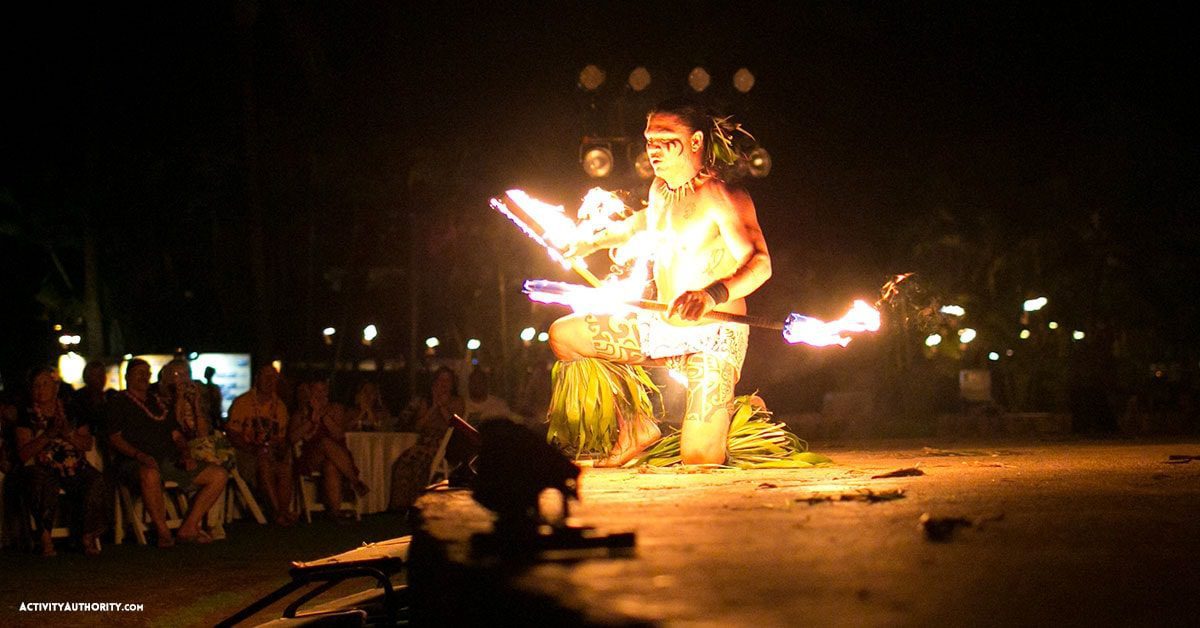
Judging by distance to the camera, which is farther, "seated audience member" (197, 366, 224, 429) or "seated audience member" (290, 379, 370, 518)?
"seated audience member" (197, 366, 224, 429)

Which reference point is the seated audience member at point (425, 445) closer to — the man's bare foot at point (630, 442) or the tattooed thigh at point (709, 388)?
the man's bare foot at point (630, 442)

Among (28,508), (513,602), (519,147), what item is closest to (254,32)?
(519,147)

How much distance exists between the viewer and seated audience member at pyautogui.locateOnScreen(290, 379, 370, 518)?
12156mm

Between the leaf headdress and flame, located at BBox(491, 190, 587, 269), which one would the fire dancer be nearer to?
the leaf headdress

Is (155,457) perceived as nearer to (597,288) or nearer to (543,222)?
(543,222)

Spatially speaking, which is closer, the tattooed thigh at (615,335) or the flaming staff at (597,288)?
the flaming staff at (597,288)

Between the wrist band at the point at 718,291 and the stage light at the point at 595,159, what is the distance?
4.49 meters

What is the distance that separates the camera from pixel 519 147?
2259 centimetres

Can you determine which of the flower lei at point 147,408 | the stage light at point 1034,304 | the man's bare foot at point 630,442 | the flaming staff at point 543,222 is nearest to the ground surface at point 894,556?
the man's bare foot at point 630,442

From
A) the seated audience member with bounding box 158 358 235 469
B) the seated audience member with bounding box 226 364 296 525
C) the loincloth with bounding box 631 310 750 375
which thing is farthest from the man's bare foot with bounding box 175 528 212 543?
the loincloth with bounding box 631 310 750 375

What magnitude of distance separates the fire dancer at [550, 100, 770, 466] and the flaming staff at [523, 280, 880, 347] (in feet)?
0.45

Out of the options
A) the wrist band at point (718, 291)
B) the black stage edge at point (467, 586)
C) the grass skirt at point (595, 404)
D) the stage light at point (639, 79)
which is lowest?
the black stage edge at point (467, 586)

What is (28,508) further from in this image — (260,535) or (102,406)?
(260,535)

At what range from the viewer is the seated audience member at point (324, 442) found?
1216 cm
